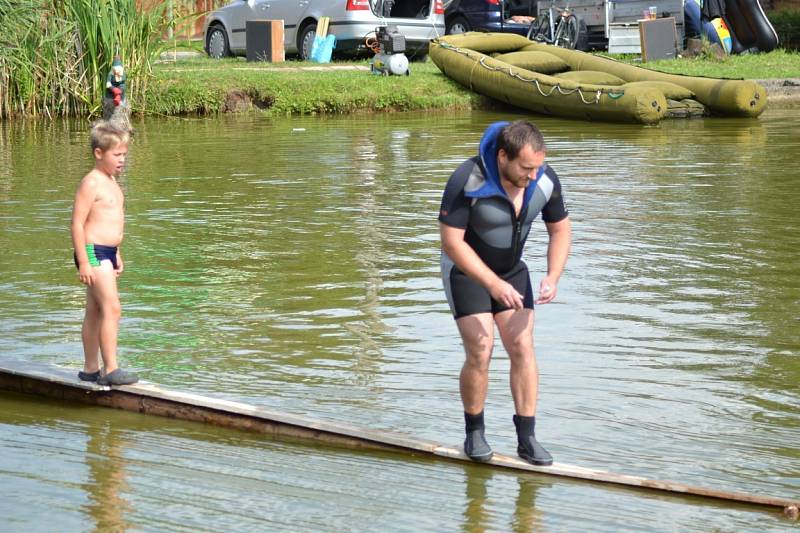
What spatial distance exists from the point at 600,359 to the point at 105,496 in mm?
3091

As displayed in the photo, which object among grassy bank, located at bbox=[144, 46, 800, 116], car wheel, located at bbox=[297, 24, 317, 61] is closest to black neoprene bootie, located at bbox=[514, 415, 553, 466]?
grassy bank, located at bbox=[144, 46, 800, 116]

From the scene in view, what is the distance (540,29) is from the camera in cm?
3095

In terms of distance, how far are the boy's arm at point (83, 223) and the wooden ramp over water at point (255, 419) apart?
567 millimetres

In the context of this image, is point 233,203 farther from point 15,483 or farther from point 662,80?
point 662,80

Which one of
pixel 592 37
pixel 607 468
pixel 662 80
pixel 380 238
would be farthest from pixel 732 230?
pixel 592 37

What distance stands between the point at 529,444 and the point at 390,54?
19.8 m

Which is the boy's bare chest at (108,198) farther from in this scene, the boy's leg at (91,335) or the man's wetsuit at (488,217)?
the man's wetsuit at (488,217)

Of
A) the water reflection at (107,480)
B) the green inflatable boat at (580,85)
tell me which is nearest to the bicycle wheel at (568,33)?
the green inflatable boat at (580,85)

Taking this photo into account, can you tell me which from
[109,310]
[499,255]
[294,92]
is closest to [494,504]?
[499,255]

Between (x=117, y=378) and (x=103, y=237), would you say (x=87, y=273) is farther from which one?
(x=117, y=378)

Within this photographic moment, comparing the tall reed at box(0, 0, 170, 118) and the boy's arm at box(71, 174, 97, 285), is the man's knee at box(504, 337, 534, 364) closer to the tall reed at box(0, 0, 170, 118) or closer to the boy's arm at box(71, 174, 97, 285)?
the boy's arm at box(71, 174, 97, 285)

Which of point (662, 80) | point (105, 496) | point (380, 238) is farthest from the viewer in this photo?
point (662, 80)

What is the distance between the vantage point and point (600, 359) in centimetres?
727

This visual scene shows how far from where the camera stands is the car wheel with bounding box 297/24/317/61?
2833cm
